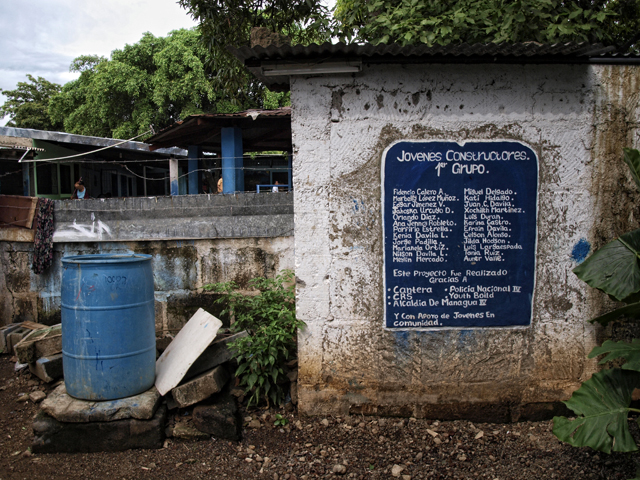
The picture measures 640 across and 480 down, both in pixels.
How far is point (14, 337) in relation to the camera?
192 inches

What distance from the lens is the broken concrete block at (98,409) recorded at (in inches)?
118

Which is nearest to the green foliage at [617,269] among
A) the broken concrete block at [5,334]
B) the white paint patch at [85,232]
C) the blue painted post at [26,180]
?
the white paint patch at [85,232]

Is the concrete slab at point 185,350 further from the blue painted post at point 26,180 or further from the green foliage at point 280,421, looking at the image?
the blue painted post at point 26,180

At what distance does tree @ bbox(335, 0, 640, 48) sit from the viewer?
4.02 meters

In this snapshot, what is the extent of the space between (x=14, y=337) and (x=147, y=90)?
13.6m

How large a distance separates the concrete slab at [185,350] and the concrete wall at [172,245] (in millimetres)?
1379

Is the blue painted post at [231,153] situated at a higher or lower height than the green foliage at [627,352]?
higher

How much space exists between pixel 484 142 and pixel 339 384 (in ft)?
7.28

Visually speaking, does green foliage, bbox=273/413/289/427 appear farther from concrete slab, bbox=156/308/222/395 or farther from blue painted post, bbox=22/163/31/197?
blue painted post, bbox=22/163/31/197

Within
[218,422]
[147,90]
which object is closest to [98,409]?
[218,422]

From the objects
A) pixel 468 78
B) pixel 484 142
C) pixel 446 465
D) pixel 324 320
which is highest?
pixel 468 78

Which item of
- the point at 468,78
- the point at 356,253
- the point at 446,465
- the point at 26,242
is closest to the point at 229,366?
the point at 356,253

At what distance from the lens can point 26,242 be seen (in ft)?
17.5

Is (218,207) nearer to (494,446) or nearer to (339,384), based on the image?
(339,384)
